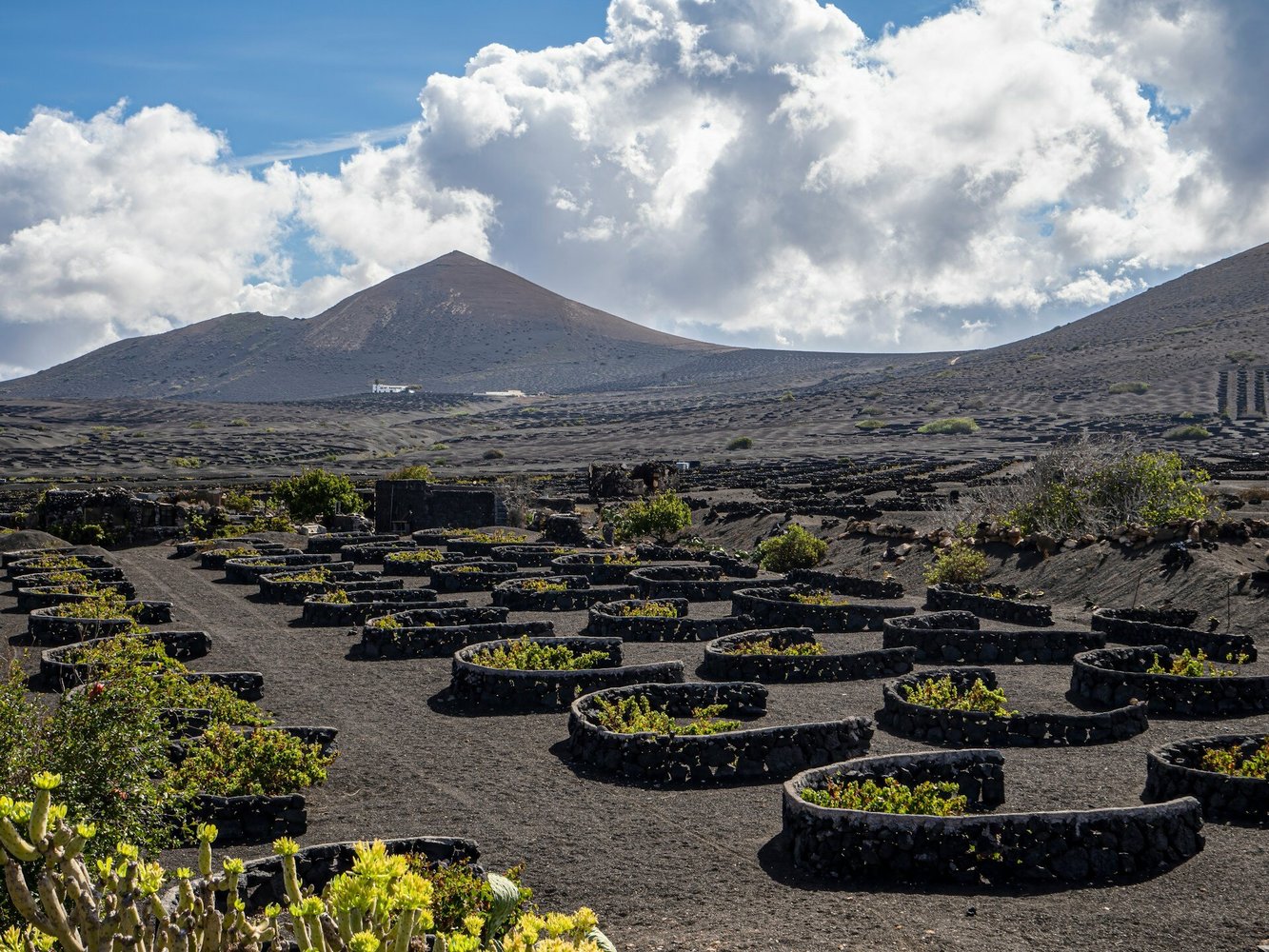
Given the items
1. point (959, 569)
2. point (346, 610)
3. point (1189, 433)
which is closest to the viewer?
point (346, 610)

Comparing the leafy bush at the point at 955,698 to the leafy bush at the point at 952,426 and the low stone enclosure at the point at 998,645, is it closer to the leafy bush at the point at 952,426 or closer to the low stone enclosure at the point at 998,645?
the low stone enclosure at the point at 998,645

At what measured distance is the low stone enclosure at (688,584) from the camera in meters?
29.2

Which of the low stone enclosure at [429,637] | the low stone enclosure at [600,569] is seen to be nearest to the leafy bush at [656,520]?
the low stone enclosure at [600,569]

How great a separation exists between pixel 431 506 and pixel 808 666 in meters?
29.9

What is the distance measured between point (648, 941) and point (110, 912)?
4.02 meters

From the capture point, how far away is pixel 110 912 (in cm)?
551

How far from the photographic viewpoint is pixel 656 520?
4397 cm

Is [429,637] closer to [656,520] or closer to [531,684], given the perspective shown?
[531,684]

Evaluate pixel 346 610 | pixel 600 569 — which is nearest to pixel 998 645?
pixel 346 610

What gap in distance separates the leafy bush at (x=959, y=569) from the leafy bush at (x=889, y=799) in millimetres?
19714

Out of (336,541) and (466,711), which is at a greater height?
(336,541)

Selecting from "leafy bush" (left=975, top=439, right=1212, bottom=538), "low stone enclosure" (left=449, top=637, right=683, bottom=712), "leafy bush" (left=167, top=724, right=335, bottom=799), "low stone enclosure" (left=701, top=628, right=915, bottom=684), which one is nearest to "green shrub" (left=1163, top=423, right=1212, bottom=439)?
"leafy bush" (left=975, top=439, right=1212, bottom=538)

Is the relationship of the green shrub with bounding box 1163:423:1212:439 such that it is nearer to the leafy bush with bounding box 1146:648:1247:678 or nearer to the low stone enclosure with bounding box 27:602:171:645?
the leafy bush with bounding box 1146:648:1247:678

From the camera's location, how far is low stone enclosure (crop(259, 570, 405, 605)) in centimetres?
2848
